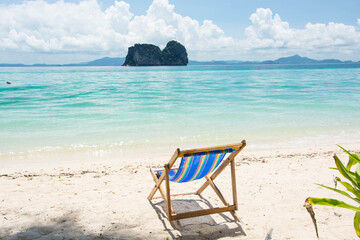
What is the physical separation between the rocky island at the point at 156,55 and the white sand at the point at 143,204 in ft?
431

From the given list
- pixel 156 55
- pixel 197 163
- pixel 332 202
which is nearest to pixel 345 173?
pixel 332 202

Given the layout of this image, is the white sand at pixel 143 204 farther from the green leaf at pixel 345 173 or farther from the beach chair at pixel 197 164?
the green leaf at pixel 345 173

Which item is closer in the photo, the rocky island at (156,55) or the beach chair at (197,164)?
the beach chair at (197,164)

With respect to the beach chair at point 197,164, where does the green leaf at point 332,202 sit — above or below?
above

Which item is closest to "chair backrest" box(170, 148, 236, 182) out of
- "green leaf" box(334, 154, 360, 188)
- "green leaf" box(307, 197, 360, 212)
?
"green leaf" box(334, 154, 360, 188)

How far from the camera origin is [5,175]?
511 cm

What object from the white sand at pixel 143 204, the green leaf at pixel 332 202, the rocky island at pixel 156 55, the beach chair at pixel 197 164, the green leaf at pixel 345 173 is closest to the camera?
the green leaf at pixel 332 202

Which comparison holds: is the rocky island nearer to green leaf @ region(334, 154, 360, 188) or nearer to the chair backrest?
the chair backrest

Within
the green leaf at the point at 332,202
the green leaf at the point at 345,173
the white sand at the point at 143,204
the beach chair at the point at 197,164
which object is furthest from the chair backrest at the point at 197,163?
the green leaf at the point at 332,202

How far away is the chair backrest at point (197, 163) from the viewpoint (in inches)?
112

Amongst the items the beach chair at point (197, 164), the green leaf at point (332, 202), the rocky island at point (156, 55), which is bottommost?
the beach chair at point (197, 164)

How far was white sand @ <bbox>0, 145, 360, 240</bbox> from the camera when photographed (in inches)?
118

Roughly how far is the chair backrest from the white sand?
1.79ft

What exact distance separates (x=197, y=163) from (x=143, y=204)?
1.16 m
